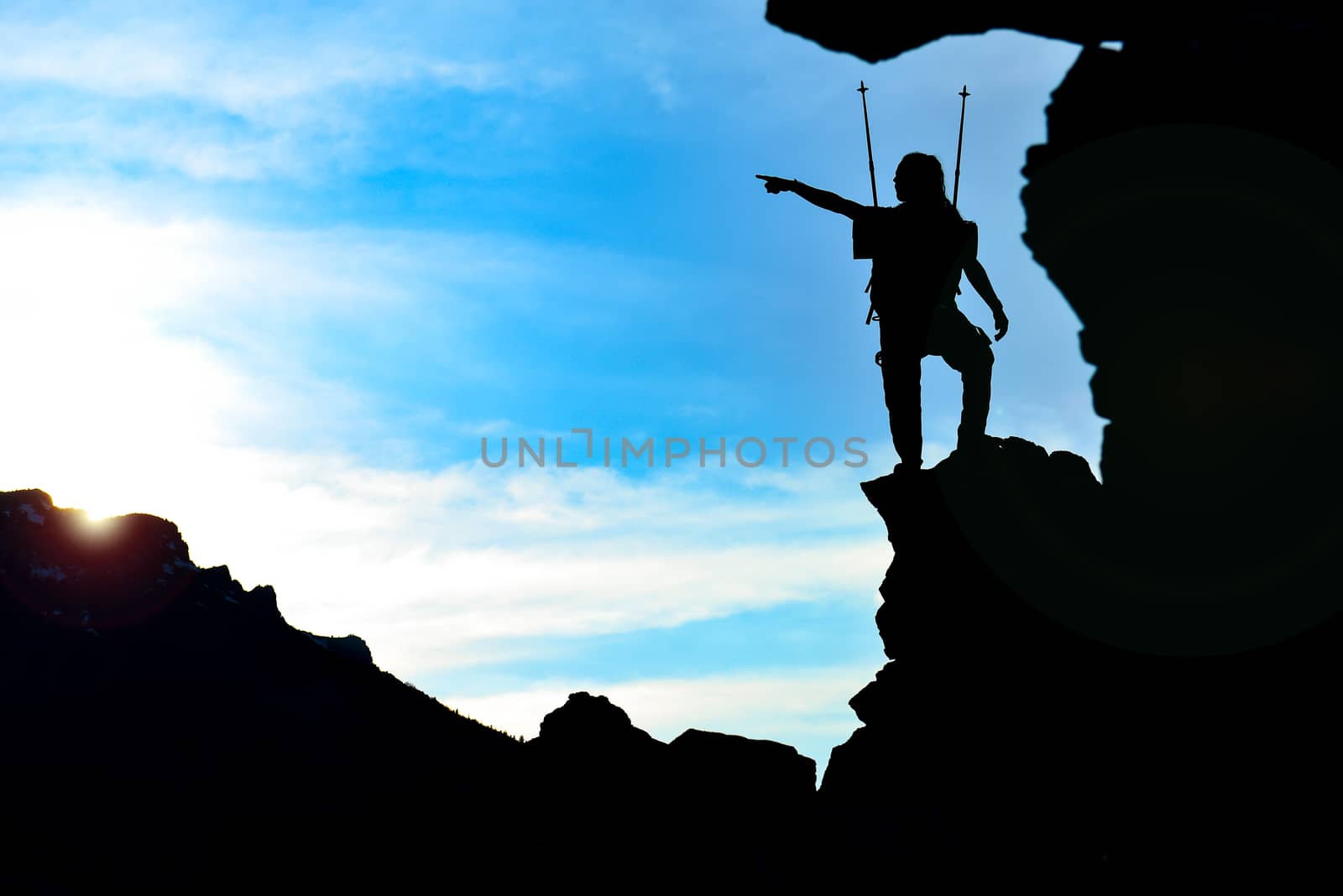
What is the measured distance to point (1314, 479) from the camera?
34.0ft

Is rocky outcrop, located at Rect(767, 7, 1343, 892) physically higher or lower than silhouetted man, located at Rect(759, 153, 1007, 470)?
lower

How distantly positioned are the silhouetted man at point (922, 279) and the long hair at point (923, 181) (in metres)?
0.01

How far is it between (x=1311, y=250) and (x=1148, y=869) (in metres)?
6.19

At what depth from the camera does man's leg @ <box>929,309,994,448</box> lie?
16.2 m

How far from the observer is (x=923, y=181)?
16047 mm

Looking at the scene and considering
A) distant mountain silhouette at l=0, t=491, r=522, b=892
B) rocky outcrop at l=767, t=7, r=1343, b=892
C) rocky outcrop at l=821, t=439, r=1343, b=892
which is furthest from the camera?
distant mountain silhouette at l=0, t=491, r=522, b=892

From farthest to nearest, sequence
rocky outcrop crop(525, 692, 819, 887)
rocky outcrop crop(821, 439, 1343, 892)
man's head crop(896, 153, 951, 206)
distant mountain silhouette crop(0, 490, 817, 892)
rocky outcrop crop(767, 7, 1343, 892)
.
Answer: man's head crop(896, 153, 951, 206), distant mountain silhouette crop(0, 490, 817, 892), rocky outcrop crop(525, 692, 819, 887), rocky outcrop crop(821, 439, 1343, 892), rocky outcrop crop(767, 7, 1343, 892)

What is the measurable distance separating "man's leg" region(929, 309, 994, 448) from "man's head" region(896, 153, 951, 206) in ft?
5.46

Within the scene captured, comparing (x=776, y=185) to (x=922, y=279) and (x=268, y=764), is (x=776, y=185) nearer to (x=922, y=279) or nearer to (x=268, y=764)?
(x=922, y=279)

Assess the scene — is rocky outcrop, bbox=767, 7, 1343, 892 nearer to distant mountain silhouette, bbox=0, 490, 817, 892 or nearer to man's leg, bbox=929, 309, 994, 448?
distant mountain silhouette, bbox=0, 490, 817, 892

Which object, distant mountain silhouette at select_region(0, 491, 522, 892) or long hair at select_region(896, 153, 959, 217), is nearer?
long hair at select_region(896, 153, 959, 217)

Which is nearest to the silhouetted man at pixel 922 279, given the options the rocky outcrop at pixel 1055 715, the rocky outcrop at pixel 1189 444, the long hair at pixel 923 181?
the long hair at pixel 923 181

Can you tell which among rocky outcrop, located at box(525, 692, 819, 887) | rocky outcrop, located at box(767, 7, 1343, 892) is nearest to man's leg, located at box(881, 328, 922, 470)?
rocky outcrop, located at box(767, 7, 1343, 892)

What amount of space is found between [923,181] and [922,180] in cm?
3
